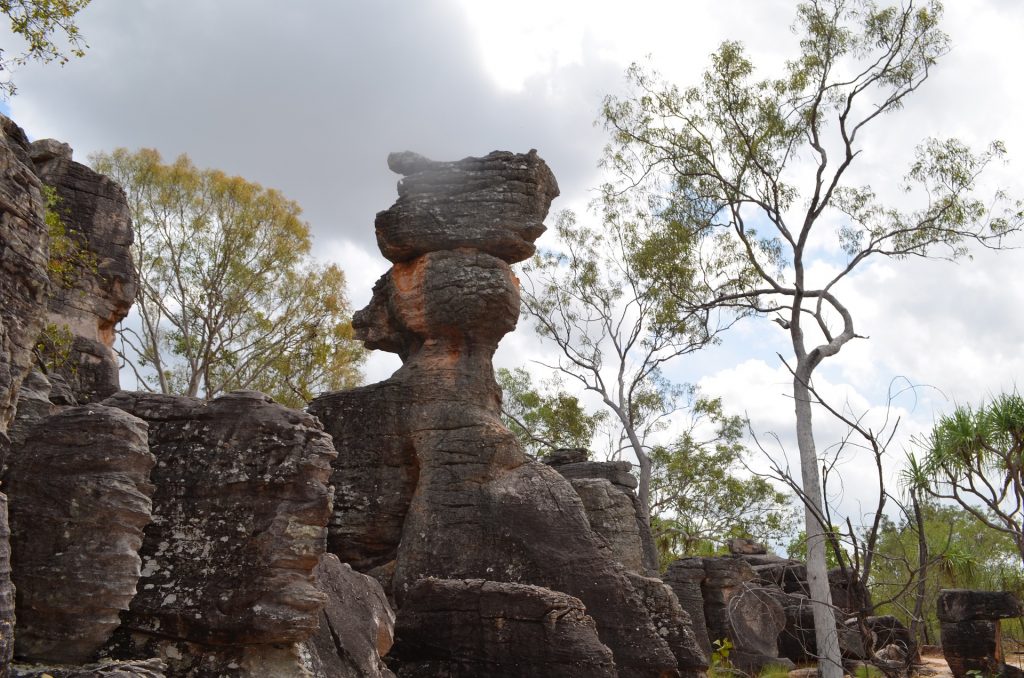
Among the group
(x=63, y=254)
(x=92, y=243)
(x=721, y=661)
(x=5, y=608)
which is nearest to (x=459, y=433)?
(x=63, y=254)

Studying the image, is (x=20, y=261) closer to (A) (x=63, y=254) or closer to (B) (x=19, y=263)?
(B) (x=19, y=263)

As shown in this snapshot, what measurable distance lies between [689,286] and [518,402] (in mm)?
15503

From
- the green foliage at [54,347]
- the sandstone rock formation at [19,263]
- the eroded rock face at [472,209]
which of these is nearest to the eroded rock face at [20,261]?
the sandstone rock formation at [19,263]

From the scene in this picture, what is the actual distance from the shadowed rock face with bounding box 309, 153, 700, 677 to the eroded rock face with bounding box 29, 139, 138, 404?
3.93m

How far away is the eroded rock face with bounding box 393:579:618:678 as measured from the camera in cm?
902

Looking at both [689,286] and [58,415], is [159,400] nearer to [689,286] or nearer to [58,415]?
[58,415]

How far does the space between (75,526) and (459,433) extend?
715cm

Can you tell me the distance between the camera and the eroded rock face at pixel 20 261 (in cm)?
557

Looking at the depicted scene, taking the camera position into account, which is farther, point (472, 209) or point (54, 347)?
point (472, 209)

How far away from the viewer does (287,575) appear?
6.49 m

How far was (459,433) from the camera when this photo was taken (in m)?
12.7

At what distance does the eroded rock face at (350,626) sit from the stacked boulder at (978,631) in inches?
555

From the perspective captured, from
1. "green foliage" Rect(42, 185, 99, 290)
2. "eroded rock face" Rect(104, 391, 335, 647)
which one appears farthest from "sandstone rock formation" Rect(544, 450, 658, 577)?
"eroded rock face" Rect(104, 391, 335, 647)

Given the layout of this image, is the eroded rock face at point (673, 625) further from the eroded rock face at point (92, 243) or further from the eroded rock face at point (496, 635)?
the eroded rock face at point (92, 243)
